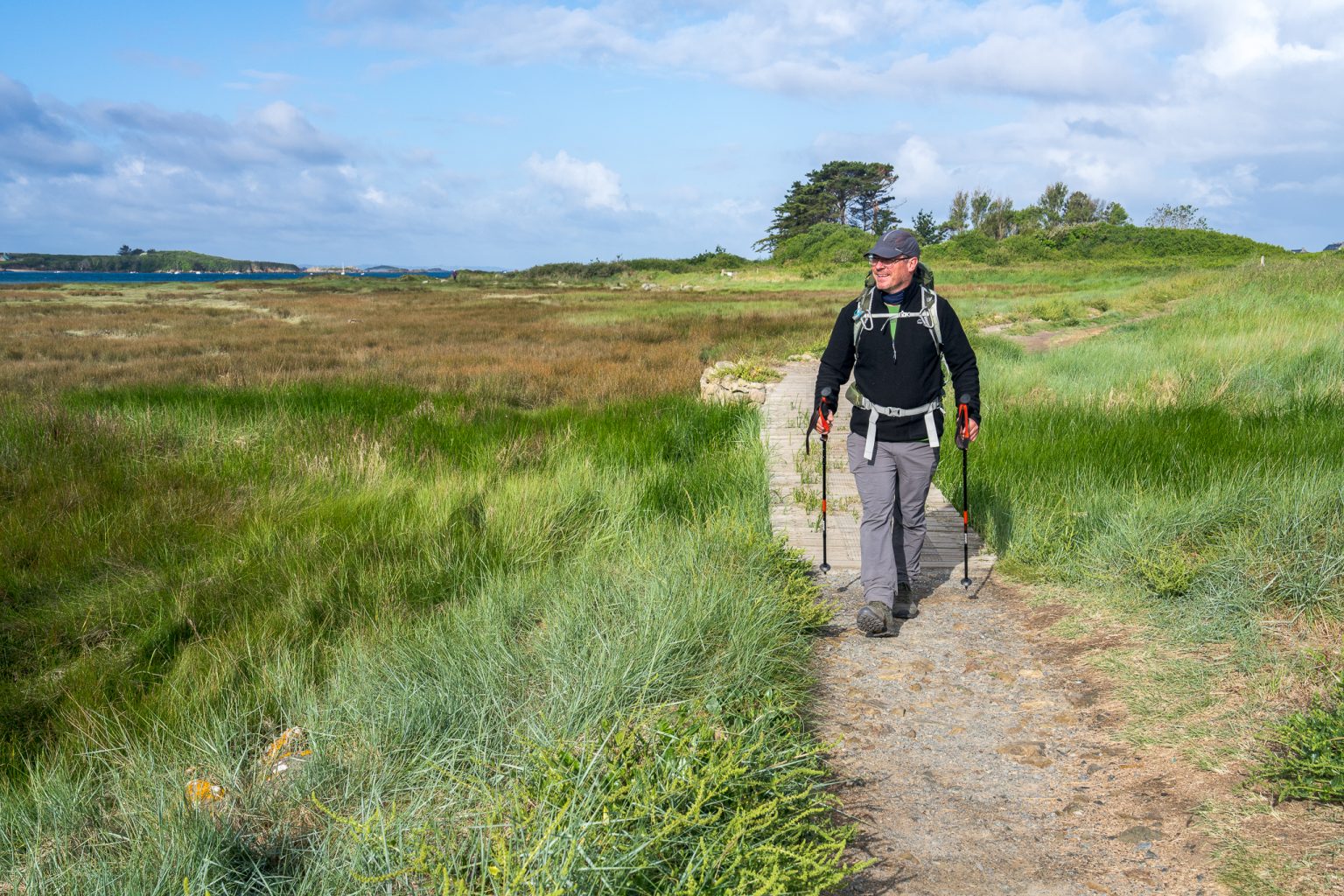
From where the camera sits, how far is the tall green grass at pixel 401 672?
2.36m

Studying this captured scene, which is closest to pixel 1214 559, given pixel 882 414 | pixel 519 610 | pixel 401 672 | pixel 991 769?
pixel 882 414

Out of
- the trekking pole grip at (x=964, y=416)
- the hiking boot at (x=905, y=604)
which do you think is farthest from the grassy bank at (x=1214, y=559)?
the trekking pole grip at (x=964, y=416)

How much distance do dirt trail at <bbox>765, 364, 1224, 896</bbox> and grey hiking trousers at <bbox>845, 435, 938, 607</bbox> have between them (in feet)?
1.00

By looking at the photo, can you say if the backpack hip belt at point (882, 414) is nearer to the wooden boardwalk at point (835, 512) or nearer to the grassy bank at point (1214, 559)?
the wooden boardwalk at point (835, 512)

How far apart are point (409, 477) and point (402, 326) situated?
70.2ft

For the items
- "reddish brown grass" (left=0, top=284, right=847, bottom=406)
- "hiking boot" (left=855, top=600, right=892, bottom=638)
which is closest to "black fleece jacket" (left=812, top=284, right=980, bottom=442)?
"hiking boot" (left=855, top=600, right=892, bottom=638)

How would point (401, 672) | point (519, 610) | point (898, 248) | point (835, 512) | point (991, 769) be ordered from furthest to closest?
point (835, 512) < point (519, 610) < point (898, 248) < point (401, 672) < point (991, 769)

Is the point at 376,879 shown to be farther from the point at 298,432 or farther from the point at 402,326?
the point at 402,326

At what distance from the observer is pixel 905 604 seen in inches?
189

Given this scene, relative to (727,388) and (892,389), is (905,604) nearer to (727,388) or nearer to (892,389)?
(892,389)

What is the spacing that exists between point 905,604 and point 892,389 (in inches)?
47.0

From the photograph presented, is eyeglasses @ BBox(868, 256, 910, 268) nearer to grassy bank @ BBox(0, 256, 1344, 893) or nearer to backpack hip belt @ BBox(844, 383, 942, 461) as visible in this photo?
backpack hip belt @ BBox(844, 383, 942, 461)

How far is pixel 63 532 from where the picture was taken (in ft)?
19.7

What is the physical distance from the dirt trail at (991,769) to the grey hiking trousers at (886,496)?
0.31 meters
